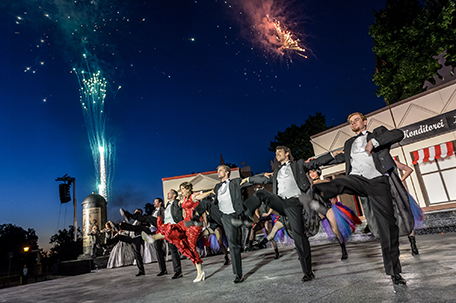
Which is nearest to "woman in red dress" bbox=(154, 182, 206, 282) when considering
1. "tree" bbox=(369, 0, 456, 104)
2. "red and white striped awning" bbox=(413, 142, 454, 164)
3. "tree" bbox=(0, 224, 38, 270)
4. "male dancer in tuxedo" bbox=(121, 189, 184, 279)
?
"male dancer in tuxedo" bbox=(121, 189, 184, 279)

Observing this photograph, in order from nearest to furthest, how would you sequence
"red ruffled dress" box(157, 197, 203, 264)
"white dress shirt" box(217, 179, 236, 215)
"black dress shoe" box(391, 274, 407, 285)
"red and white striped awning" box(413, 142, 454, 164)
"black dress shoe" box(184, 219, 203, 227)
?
1. "black dress shoe" box(391, 274, 407, 285)
2. "white dress shirt" box(217, 179, 236, 215)
3. "red ruffled dress" box(157, 197, 203, 264)
4. "black dress shoe" box(184, 219, 203, 227)
5. "red and white striped awning" box(413, 142, 454, 164)

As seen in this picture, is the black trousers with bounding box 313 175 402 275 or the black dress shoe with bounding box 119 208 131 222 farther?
the black dress shoe with bounding box 119 208 131 222

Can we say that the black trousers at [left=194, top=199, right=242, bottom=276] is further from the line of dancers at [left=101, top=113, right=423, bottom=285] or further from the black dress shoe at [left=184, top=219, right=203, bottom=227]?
the black dress shoe at [left=184, top=219, right=203, bottom=227]

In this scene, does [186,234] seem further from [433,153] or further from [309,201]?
[433,153]

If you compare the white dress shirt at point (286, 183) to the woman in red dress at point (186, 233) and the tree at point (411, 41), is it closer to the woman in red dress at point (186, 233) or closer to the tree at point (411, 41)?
the woman in red dress at point (186, 233)

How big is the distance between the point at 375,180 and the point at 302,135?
35.5 m

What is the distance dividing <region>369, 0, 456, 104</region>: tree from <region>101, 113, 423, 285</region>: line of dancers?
28.3ft

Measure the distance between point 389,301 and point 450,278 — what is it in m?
1.04

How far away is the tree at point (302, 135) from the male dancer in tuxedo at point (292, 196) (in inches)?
1293

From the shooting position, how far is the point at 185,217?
5.59 metres

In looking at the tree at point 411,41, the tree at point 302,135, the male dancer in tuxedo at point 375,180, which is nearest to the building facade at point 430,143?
the tree at point 411,41

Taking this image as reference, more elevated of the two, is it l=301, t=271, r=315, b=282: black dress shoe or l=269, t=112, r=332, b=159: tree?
l=269, t=112, r=332, b=159: tree

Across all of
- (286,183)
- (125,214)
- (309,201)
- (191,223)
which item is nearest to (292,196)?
(286,183)

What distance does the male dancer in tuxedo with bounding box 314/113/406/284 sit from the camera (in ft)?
10.2
